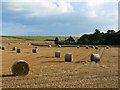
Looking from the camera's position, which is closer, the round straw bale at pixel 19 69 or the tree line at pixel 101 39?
the round straw bale at pixel 19 69

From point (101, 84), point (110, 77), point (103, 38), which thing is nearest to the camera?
point (101, 84)

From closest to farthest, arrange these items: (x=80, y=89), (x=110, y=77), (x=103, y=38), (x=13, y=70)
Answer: (x=80, y=89)
(x=110, y=77)
(x=13, y=70)
(x=103, y=38)

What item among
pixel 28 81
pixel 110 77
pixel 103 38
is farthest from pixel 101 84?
pixel 103 38

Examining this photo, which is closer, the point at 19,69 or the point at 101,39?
the point at 19,69

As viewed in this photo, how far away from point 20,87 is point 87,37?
97.8 meters

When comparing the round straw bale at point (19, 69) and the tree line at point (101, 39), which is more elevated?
the tree line at point (101, 39)

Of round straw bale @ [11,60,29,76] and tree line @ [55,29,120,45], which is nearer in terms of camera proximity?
round straw bale @ [11,60,29,76]

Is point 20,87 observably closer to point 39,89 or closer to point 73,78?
point 39,89

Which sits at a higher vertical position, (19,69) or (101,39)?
(101,39)

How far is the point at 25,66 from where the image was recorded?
1812 cm

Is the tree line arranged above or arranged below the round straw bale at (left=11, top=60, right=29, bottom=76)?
above

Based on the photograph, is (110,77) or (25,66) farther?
(25,66)

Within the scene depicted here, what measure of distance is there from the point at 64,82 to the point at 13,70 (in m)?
4.33

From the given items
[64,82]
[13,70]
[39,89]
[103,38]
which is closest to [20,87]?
[39,89]
